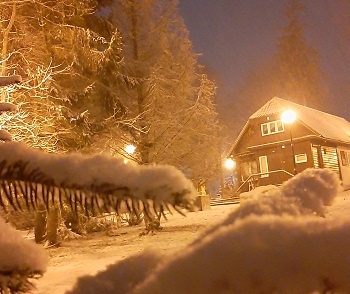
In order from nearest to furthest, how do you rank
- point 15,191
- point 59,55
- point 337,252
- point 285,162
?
1. point 337,252
2. point 15,191
3. point 59,55
4. point 285,162

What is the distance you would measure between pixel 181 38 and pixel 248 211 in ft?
53.3

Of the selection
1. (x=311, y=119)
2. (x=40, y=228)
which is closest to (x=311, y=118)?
(x=311, y=119)

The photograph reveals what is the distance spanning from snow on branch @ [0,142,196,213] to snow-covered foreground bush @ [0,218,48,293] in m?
0.09

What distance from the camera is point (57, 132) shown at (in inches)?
452

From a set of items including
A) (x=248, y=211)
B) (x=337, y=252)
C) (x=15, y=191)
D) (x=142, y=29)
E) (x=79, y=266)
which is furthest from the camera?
(x=142, y=29)

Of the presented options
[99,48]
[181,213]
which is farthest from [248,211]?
[99,48]

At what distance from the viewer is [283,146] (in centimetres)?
3102

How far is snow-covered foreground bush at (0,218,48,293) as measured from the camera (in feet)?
2.45

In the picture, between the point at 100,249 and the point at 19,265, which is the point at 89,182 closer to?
the point at 19,265

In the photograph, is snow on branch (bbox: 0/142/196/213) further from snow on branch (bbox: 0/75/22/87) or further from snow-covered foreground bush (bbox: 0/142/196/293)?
snow on branch (bbox: 0/75/22/87)

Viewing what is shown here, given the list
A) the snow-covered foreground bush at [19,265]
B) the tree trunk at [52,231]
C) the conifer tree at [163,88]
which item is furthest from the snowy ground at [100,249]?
the snow-covered foreground bush at [19,265]

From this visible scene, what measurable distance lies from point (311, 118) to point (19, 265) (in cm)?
3298

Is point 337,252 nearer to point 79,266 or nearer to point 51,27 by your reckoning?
point 79,266

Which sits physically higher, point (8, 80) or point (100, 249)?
point (8, 80)
